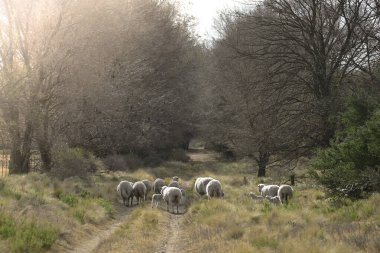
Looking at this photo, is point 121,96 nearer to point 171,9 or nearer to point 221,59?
point 221,59

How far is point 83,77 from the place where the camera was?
25500 mm

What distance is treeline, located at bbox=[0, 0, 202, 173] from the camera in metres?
22.8

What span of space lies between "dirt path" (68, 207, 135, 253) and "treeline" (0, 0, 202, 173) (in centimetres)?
837

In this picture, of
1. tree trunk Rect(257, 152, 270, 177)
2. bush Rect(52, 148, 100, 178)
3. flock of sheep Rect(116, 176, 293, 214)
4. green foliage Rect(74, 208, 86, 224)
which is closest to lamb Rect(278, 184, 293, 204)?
flock of sheep Rect(116, 176, 293, 214)

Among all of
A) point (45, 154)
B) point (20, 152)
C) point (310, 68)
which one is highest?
point (310, 68)

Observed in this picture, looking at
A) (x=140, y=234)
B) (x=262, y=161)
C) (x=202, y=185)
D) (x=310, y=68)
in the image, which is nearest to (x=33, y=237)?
(x=140, y=234)

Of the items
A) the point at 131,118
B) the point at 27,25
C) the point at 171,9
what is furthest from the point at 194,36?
the point at 27,25

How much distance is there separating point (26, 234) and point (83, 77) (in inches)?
648

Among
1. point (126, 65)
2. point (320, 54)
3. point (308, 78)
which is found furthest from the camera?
point (126, 65)

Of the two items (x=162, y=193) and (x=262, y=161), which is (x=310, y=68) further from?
(x=262, y=161)

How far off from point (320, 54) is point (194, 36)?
31.5 m

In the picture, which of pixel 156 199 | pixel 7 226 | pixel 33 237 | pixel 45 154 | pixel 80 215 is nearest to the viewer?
pixel 33 237

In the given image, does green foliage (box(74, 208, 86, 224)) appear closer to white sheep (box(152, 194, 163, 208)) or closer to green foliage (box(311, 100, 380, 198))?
white sheep (box(152, 194, 163, 208))

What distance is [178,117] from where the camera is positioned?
43.5 m
